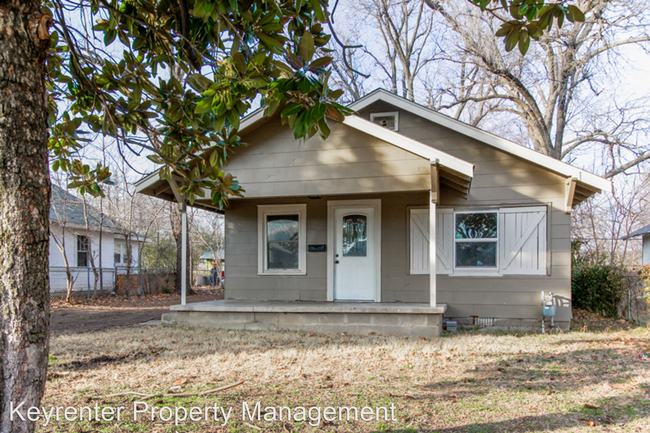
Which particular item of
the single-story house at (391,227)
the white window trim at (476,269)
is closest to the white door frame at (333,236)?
the single-story house at (391,227)

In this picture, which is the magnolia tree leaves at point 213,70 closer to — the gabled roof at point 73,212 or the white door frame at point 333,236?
the white door frame at point 333,236

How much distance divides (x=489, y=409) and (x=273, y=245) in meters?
6.37

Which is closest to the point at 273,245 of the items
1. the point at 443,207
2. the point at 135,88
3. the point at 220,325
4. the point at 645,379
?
the point at 220,325

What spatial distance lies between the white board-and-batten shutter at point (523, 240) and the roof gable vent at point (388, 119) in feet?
9.07

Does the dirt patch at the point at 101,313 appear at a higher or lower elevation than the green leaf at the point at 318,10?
lower

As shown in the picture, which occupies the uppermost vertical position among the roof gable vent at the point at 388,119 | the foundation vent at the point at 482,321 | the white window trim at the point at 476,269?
the roof gable vent at the point at 388,119

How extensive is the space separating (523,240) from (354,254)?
3.18 m

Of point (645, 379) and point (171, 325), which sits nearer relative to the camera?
point (645, 379)

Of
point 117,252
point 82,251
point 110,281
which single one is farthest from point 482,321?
point 117,252

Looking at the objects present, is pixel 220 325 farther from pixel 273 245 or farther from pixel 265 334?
pixel 273 245

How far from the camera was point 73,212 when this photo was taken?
1714 cm

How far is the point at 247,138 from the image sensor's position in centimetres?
790

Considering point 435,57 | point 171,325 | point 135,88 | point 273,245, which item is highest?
point 435,57

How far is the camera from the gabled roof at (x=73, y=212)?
1470cm
